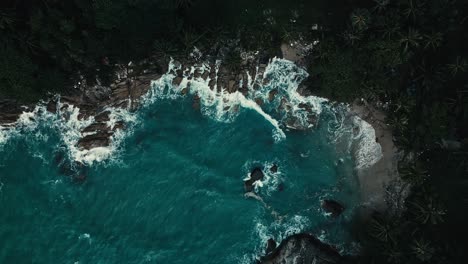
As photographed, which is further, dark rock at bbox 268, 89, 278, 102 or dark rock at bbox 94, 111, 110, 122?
dark rock at bbox 268, 89, 278, 102

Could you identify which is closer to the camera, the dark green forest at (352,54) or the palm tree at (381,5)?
the dark green forest at (352,54)

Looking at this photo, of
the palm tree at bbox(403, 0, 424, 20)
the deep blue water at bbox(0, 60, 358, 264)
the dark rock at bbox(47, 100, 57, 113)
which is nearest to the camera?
the palm tree at bbox(403, 0, 424, 20)

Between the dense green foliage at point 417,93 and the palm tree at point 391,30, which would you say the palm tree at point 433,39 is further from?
the palm tree at point 391,30

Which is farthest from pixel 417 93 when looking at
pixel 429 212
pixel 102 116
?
pixel 102 116

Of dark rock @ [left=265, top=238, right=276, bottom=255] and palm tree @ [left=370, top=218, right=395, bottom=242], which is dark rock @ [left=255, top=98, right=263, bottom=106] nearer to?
dark rock @ [left=265, top=238, right=276, bottom=255]

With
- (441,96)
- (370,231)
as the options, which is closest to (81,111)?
(370,231)

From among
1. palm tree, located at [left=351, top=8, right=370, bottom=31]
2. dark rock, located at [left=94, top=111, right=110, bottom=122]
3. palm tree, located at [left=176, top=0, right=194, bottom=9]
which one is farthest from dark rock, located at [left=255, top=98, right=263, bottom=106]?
dark rock, located at [left=94, top=111, right=110, bottom=122]

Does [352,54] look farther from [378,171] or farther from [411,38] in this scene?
[378,171]

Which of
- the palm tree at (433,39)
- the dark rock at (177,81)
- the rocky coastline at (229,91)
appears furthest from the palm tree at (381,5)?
the dark rock at (177,81)
